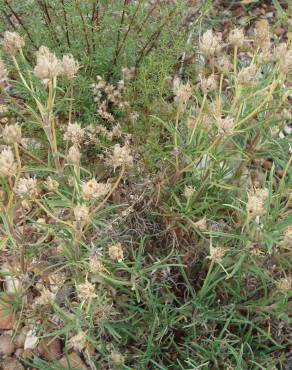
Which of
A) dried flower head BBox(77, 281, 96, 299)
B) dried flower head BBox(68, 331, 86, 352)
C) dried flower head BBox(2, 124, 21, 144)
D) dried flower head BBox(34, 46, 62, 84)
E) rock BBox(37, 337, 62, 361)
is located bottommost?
rock BBox(37, 337, 62, 361)

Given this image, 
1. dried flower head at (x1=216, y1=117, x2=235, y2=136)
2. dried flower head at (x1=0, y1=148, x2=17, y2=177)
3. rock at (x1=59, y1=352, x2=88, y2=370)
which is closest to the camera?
dried flower head at (x1=0, y1=148, x2=17, y2=177)

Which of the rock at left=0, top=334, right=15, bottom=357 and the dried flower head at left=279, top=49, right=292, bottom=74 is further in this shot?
the rock at left=0, top=334, right=15, bottom=357

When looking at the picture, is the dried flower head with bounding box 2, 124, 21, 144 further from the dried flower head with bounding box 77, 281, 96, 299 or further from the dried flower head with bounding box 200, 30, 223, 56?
the dried flower head with bounding box 200, 30, 223, 56

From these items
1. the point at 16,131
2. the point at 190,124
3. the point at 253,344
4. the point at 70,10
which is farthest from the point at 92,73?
the point at 253,344

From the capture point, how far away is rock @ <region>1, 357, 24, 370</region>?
62.7 inches

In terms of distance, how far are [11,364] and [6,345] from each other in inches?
2.6

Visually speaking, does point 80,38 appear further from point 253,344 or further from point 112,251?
point 253,344

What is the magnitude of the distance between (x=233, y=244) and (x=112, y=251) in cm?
46

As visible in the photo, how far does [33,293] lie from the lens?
1.70 m

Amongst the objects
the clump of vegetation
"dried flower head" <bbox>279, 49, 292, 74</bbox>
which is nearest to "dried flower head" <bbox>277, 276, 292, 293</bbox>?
the clump of vegetation

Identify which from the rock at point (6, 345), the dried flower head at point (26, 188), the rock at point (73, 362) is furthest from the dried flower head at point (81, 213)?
the rock at point (6, 345)

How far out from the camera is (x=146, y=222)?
157 centimetres

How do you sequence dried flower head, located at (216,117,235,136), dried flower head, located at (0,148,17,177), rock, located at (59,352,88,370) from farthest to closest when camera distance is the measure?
rock, located at (59,352,88,370)
dried flower head, located at (216,117,235,136)
dried flower head, located at (0,148,17,177)

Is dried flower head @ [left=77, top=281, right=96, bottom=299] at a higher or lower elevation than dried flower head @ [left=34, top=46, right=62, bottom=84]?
lower
